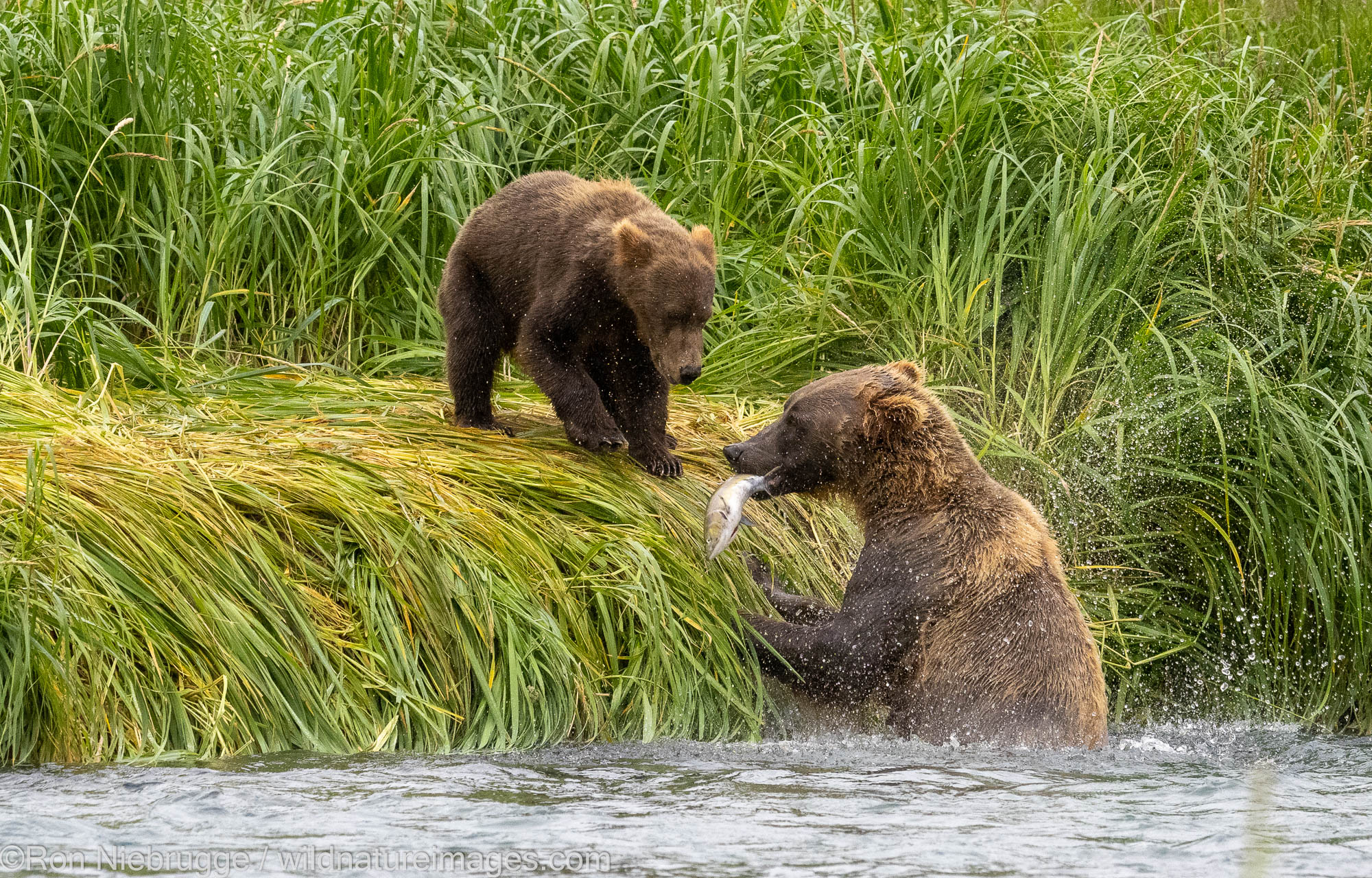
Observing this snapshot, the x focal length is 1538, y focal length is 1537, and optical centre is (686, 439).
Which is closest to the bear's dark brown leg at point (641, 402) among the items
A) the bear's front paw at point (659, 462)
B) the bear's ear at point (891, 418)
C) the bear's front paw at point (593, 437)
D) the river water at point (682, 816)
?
the bear's front paw at point (659, 462)

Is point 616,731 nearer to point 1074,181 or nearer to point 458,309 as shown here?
point 458,309

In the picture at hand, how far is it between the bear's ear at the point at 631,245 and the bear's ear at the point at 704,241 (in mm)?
306

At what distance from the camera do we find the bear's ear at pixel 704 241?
5.47m

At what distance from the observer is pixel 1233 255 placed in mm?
6094

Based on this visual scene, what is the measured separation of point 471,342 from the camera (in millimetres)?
5574

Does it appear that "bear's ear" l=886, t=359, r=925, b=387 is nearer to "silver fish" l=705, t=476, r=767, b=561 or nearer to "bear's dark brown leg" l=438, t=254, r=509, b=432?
"silver fish" l=705, t=476, r=767, b=561

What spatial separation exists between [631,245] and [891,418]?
41.2 inches

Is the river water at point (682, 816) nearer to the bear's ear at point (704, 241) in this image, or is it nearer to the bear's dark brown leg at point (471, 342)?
the bear's dark brown leg at point (471, 342)

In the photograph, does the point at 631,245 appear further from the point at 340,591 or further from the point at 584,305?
the point at 340,591

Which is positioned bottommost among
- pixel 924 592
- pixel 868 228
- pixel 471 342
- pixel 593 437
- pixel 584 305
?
pixel 924 592

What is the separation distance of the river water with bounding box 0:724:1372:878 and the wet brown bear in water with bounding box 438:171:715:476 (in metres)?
1.32

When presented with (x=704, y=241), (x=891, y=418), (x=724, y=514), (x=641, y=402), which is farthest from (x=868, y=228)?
(x=724, y=514)

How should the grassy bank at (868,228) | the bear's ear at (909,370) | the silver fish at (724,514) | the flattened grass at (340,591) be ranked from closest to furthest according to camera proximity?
1. the flattened grass at (340,591)
2. the silver fish at (724,514)
3. the bear's ear at (909,370)
4. the grassy bank at (868,228)

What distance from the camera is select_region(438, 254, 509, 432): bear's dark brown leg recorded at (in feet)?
18.3
